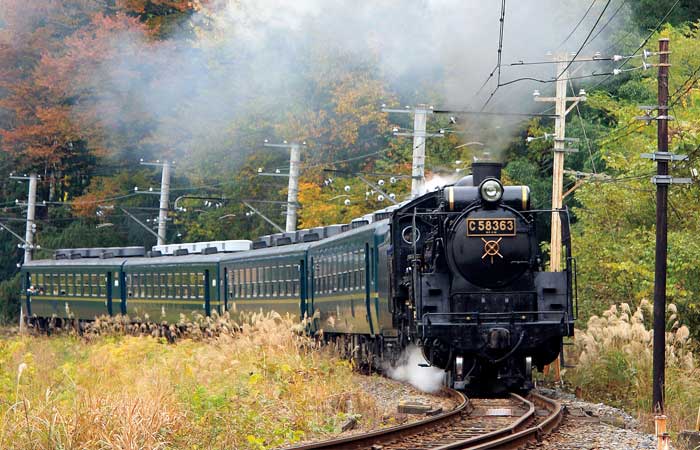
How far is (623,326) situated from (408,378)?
11.9 ft

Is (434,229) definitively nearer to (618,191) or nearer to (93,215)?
(618,191)

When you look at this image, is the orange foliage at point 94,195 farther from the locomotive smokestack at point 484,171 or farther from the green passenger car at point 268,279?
the locomotive smokestack at point 484,171

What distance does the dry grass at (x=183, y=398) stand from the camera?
381 inches

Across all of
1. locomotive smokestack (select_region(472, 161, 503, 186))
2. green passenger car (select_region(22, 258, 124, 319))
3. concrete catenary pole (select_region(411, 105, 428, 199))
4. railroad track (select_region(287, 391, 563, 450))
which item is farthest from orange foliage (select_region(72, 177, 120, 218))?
railroad track (select_region(287, 391, 563, 450))

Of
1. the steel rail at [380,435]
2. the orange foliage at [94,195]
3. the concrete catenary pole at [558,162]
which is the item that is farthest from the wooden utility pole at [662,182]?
the orange foliage at [94,195]

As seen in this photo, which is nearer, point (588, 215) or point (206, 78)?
point (588, 215)

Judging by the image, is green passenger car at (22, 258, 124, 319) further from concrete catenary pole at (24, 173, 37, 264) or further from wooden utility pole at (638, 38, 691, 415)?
wooden utility pole at (638, 38, 691, 415)

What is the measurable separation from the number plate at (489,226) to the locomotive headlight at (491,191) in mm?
263

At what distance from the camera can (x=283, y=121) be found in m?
38.8

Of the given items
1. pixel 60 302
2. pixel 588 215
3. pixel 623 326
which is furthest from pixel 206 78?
pixel 623 326

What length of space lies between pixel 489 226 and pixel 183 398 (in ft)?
16.1

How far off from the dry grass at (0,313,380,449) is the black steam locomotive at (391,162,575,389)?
1446 mm

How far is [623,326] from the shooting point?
16359 millimetres

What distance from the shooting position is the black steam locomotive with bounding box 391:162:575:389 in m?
14.7
